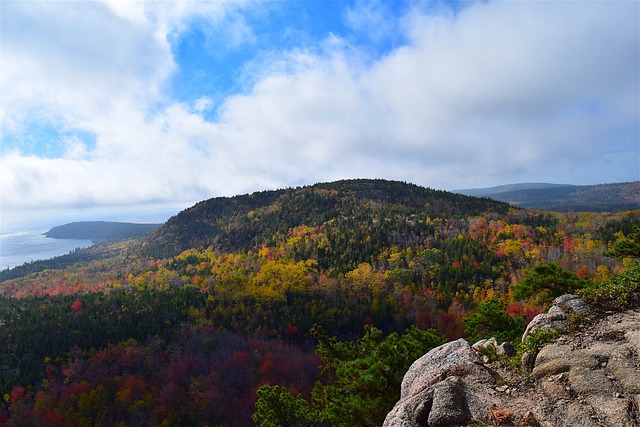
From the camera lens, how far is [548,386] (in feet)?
35.6

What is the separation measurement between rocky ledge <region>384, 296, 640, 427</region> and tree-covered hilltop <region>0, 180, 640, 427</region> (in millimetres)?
4431

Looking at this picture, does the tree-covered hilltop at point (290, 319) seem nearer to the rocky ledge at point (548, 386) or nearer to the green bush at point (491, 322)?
the green bush at point (491, 322)

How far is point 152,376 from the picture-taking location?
80062mm

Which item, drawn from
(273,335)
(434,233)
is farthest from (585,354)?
(434,233)

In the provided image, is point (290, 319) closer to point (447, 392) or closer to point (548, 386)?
point (447, 392)

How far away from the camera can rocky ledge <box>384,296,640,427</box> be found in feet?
31.7

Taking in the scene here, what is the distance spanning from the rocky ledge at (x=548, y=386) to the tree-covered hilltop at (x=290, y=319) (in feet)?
14.5

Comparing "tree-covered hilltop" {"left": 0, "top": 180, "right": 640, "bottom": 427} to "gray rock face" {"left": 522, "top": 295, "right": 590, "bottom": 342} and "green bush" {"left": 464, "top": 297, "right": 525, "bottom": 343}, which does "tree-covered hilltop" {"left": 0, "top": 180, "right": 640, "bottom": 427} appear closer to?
"green bush" {"left": 464, "top": 297, "right": 525, "bottom": 343}

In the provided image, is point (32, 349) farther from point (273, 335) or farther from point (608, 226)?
point (608, 226)

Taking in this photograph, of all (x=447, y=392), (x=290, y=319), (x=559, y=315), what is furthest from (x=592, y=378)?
(x=290, y=319)

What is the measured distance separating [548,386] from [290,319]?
335ft

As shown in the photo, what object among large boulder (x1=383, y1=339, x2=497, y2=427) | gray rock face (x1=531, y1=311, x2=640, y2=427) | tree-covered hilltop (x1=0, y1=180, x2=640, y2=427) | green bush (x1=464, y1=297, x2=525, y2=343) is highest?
gray rock face (x1=531, y1=311, x2=640, y2=427)

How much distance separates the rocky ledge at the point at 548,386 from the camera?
9.66 meters

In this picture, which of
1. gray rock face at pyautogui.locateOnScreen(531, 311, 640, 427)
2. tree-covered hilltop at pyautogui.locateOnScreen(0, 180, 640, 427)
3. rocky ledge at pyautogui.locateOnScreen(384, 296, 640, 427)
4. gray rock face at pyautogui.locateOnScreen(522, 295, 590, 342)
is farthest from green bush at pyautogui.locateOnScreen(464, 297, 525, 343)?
gray rock face at pyautogui.locateOnScreen(531, 311, 640, 427)
